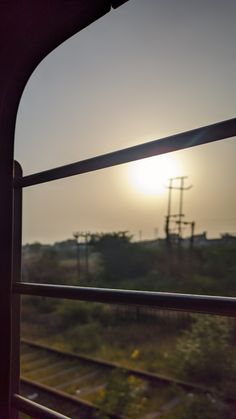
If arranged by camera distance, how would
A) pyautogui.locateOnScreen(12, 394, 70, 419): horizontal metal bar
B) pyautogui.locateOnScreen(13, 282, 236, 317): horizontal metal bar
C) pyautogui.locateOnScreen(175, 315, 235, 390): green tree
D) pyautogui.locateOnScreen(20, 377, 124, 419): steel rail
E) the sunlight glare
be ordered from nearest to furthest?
pyautogui.locateOnScreen(13, 282, 236, 317): horizontal metal bar, pyautogui.locateOnScreen(12, 394, 70, 419): horizontal metal bar, the sunlight glare, pyautogui.locateOnScreen(175, 315, 235, 390): green tree, pyautogui.locateOnScreen(20, 377, 124, 419): steel rail

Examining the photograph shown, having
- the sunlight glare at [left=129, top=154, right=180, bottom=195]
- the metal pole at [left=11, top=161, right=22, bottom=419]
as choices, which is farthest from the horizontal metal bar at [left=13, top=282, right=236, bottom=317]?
the sunlight glare at [left=129, top=154, right=180, bottom=195]

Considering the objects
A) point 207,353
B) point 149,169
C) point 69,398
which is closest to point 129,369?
point 69,398

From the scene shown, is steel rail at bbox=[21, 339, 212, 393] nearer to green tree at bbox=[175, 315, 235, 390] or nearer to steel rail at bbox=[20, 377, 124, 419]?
green tree at bbox=[175, 315, 235, 390]

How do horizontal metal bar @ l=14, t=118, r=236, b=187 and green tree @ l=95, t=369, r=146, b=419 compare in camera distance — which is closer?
horizontal metal bar @ l=14, t=118, r=236, b=187

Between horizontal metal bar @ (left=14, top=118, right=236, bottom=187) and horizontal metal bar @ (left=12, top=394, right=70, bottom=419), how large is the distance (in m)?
0.51

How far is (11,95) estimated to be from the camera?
100 cm

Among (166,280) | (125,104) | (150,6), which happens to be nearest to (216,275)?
(166,280)

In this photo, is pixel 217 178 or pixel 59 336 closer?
pixel 217 178

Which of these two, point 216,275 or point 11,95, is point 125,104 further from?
point 216,275

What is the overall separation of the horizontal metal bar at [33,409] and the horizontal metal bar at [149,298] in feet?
0.79

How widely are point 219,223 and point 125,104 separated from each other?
74cm

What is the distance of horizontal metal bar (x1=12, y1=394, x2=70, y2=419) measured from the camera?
70 centimetres

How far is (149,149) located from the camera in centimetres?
60

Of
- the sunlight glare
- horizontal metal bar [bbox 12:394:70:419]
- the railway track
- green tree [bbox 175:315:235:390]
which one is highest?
the sunlight glare
